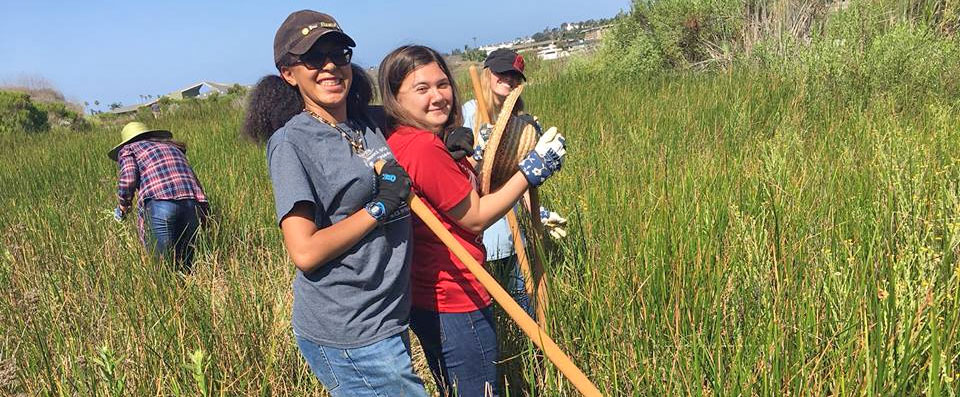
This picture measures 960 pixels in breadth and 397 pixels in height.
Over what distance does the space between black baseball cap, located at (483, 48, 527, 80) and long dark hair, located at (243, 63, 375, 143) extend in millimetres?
A: 1767

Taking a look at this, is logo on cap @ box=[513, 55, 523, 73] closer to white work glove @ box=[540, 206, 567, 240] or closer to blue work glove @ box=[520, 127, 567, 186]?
white work glove @ box=[540, 206, 567, 240]

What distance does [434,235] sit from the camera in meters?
1.70

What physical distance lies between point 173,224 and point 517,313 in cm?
323

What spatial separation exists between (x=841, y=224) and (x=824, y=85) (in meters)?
3.91

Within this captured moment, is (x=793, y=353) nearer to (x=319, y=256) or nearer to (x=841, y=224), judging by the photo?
(x=841, y=224)

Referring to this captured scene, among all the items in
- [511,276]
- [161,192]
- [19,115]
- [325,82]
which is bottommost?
[511,276]

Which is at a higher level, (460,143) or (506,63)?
(506,63)

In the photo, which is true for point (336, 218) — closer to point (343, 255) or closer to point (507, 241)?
point (343, 255)

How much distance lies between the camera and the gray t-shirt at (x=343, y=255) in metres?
1.47

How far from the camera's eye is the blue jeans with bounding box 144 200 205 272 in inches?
150

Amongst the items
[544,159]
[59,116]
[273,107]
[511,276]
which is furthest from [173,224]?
[59,116]

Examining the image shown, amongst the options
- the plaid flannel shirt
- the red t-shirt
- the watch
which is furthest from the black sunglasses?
the plaid flannel shirt

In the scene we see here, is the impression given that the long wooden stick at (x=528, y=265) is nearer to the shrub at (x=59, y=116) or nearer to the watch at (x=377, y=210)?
the watch at (x=377, y=210)

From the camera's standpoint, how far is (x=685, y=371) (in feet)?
5.12
